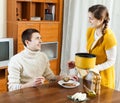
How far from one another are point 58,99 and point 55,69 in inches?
110

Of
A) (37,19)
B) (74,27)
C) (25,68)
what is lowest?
(25,68)

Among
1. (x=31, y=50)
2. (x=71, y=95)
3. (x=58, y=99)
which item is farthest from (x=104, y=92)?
(x=31, y=50)

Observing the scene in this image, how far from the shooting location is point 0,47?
145 inches

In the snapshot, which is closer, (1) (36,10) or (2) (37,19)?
(2) (37,19)

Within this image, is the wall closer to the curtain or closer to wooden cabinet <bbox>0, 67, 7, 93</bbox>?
wooden cabinet <bbox>0, 67, 7, 93</bbox>

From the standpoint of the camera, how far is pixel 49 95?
1.88 meters

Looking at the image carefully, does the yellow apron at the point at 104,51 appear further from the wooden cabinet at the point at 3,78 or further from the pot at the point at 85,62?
the wooden cabinet at the point at 3,78

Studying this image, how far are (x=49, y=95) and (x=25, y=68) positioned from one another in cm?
48

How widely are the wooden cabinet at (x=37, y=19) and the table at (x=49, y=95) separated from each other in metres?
2.02

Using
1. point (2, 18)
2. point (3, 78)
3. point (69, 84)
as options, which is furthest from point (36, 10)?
point (69, 84)

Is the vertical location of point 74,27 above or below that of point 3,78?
above

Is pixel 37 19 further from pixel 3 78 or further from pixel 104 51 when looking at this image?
pixel 104 51

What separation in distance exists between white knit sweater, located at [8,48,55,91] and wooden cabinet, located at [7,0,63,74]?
1591 mm

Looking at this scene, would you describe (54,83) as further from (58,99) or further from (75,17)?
(75,17)
